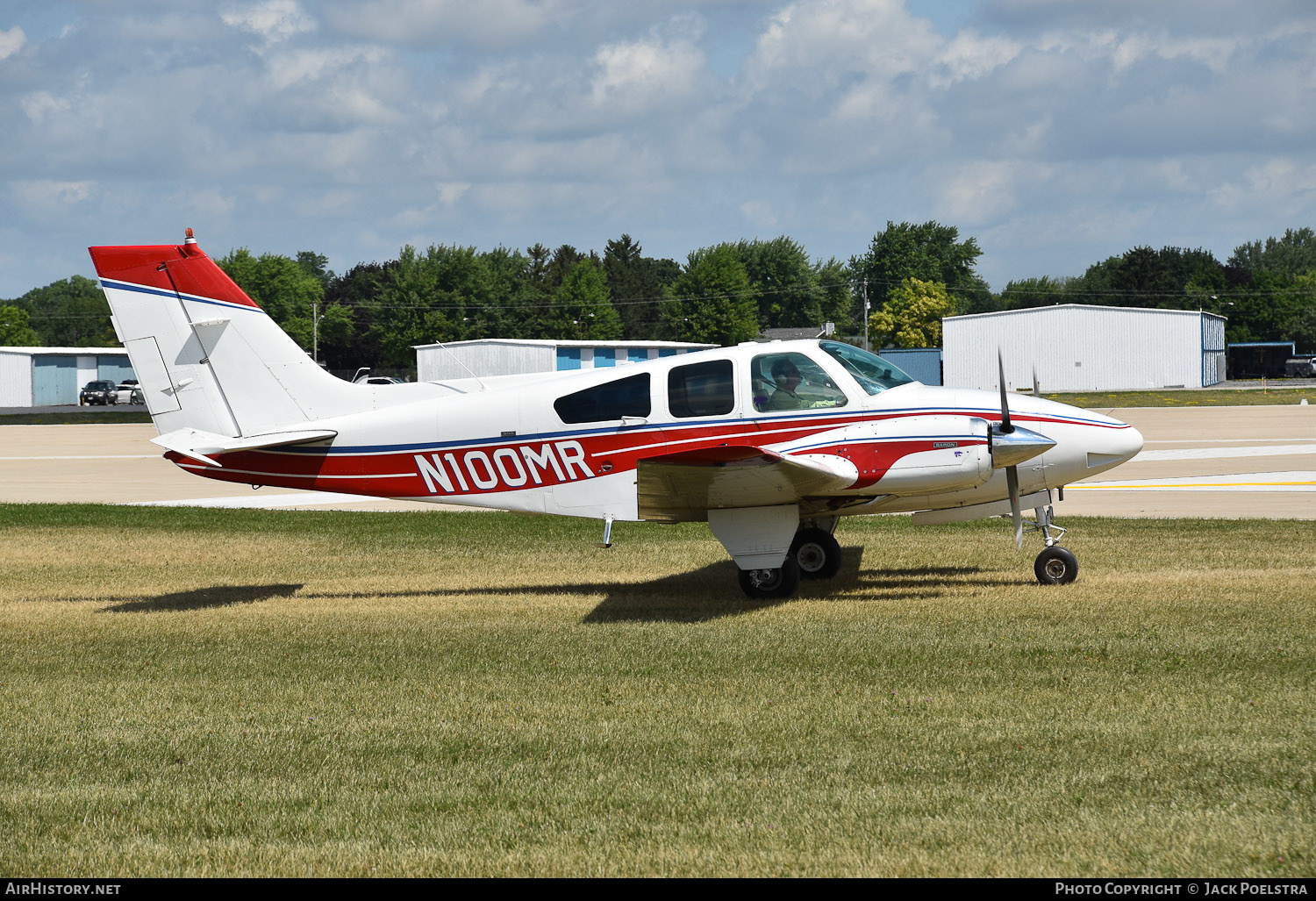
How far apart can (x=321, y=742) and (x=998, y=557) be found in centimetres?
910

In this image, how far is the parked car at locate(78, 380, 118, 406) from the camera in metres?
78.2

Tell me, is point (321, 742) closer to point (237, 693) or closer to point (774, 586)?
point (237, 693)

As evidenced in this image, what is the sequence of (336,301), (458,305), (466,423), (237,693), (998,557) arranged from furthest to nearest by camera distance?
(336,301) < (458,305) < (998,557) < (466,423) < (237,693)

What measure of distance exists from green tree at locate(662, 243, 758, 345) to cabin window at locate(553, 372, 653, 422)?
10483 centimetres

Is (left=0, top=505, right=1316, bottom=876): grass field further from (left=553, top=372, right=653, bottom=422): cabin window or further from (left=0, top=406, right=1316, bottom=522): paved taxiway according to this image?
(left=0, top=406, right=1316, bottom=522): paved taxiway

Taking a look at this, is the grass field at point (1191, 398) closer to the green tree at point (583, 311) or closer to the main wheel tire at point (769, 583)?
the main wheel tire at point (769, 583)

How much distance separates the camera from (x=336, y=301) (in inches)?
5007

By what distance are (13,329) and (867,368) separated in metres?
125

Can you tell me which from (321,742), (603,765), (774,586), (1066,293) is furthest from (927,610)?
(1066,293)

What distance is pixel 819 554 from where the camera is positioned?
12.9m

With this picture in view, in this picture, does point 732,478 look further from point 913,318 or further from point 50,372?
point 913,318

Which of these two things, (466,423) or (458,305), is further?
(458,305)

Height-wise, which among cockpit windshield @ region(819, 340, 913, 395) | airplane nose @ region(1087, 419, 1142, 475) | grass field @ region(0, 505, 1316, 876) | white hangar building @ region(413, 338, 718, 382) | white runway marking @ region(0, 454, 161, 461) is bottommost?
grass field @ region(0, 505, 1316, 876)

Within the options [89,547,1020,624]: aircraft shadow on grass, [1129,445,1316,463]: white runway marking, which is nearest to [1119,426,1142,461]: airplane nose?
[89,547,1020,624]: aircraft shadow on grass
